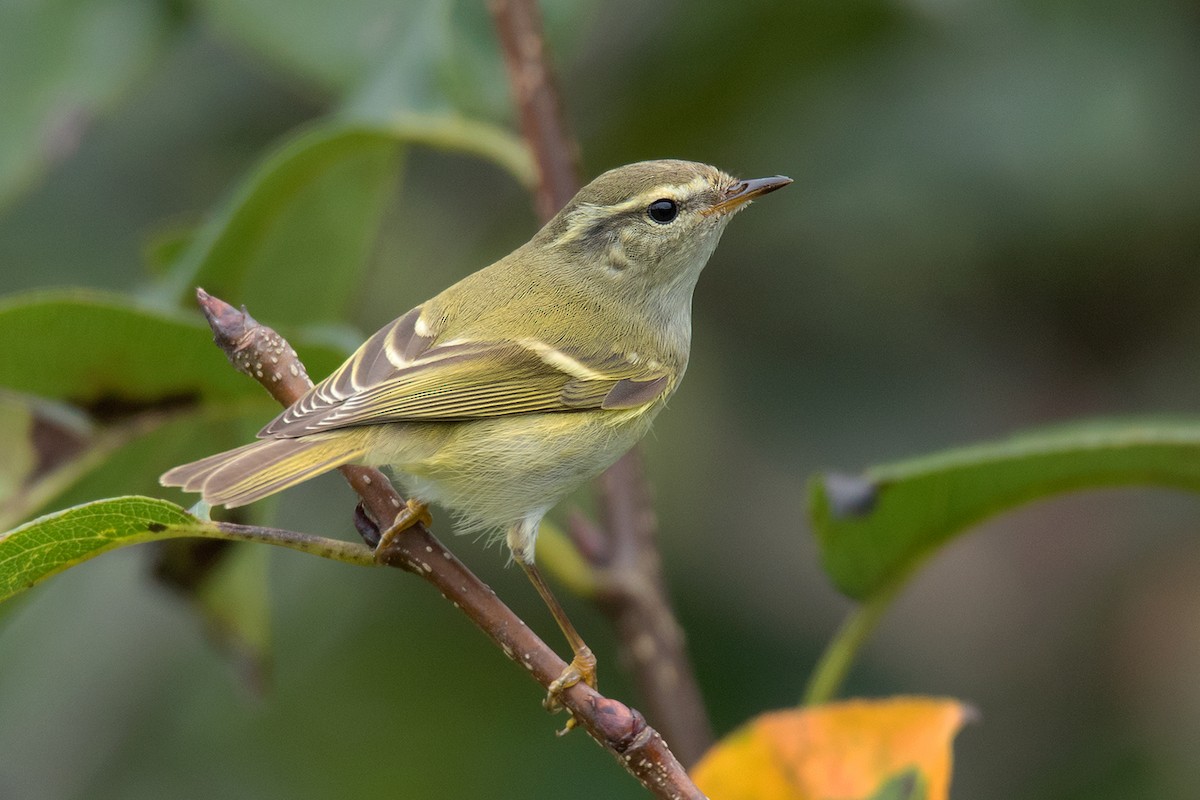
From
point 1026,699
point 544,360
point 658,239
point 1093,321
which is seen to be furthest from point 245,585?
point 1093,321

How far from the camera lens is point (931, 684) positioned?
3.31 metres

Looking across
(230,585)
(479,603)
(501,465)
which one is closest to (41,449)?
(230,585)

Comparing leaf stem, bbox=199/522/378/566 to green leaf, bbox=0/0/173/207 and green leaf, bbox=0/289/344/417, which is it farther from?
green leaf, bbox=0/0/173/207

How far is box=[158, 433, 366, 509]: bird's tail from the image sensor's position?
1.69 metres

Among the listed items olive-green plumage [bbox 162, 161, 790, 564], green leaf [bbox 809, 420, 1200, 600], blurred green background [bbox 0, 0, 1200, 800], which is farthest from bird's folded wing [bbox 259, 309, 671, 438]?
blurred green background [bbox 0, 0, 1200, 800]

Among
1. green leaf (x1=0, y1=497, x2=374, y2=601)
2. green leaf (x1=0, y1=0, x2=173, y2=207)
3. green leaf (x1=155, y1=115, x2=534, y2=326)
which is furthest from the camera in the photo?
green leaf (x1=0, y1=0, x2=173, y2=207)

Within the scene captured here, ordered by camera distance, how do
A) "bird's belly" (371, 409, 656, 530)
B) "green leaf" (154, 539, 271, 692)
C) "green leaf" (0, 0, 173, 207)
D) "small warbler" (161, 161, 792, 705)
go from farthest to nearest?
"green leaf" (0, 0, 173, 207) < "green leaf" (154, 539, 271, 692) < "bird's belly" (371, 409, 656, 530) < "small warbler" (161, 161, 792, 705)

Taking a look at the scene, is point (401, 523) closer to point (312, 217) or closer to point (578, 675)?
point (578, 675)

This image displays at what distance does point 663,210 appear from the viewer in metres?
2.45

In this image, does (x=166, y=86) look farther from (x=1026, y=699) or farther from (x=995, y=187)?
(x=1026, y=699)

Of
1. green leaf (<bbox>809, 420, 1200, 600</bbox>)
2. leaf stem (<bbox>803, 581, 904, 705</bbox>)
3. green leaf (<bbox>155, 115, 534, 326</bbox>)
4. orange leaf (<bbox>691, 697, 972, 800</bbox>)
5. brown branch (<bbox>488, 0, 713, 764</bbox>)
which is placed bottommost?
orange leaf (<bbox>691, 697, 972, 800</bbox>)

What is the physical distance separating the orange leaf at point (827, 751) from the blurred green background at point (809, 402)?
128 cm

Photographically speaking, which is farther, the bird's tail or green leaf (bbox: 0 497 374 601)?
the bird's tail

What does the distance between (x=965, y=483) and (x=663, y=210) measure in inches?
28.5
